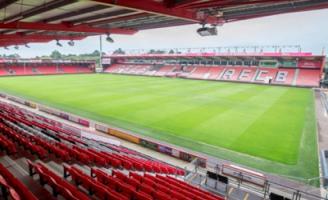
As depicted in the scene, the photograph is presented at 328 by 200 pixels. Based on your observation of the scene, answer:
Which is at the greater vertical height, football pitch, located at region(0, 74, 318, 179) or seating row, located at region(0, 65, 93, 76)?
seating row, located at region(0, 65, 93, 76)

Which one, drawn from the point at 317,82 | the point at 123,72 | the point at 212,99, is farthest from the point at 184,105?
the point at 123,72

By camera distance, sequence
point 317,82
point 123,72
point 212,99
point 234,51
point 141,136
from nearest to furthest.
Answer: point 141,136
point 212,99
point 317,82
point 234,51
point 123,72

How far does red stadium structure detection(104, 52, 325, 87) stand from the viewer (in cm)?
3453

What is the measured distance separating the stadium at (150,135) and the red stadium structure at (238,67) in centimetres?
1340

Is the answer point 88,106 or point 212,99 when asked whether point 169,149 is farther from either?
point 212,99

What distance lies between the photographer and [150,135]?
11836 mm

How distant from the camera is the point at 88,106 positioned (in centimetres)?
1775

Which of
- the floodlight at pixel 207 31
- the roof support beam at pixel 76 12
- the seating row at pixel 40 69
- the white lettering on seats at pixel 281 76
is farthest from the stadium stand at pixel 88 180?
the seating row at pixel 40 69

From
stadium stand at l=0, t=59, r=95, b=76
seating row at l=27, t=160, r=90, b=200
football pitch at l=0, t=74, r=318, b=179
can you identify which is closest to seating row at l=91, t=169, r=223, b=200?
seating row at l=27, t=160, r=90, b=200

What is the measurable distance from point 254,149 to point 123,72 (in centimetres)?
4500

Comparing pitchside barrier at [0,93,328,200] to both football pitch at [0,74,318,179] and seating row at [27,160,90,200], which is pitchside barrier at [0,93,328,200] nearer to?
football pitch at [0,74,318,179]

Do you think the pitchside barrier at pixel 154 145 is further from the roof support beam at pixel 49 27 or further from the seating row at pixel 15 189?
the seating row at pixel 15 189

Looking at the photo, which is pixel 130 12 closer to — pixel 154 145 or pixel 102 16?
pixel 102 16

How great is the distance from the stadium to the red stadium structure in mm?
13396
